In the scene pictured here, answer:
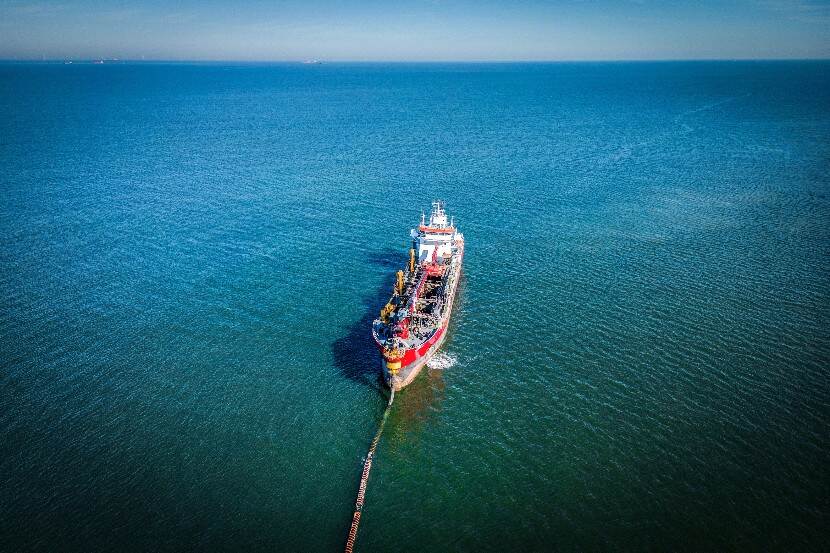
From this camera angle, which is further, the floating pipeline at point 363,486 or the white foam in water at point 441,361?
the white foam in water at point 441,361

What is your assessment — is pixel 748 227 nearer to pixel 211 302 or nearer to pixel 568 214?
pixel 568 214

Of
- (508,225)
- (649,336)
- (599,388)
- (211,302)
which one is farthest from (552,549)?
(508,225)

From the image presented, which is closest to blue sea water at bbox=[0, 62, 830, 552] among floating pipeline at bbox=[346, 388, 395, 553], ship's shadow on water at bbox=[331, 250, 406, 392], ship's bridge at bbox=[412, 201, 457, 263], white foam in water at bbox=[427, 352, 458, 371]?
ship's shadow on water at bbox=[331, 250, 406, 392]

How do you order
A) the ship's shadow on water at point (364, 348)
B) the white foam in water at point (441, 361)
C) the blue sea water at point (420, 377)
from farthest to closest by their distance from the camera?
the white foam in water at point (441, 361), the ship's shadow on water at point (364, 348), the blue sea water at point (420, 377)

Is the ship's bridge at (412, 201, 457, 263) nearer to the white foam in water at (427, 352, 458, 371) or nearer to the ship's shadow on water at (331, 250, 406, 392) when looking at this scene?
the ship's shadow on water at (331, 250, 406, 392)

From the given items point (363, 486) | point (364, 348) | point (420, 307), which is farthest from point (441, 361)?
point (363, 486)

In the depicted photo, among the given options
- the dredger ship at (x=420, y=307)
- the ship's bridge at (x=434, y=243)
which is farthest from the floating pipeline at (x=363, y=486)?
the ship's bridge at (x=434, y=243)

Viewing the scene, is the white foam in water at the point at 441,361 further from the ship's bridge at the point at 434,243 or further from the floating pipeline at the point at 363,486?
the ship's bridge at the point at 434,243
